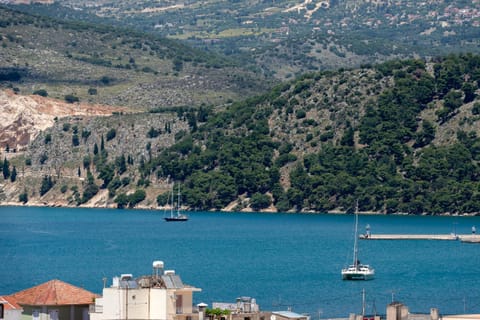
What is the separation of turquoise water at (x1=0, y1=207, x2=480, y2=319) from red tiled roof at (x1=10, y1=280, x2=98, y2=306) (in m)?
36.1

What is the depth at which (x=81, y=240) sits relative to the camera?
186 metres

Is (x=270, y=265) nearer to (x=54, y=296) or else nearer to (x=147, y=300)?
(x=54, y=296)

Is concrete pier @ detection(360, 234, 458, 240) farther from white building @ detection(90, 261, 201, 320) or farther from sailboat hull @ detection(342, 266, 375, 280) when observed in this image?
white building @ detection(90, 261, 201, 320)

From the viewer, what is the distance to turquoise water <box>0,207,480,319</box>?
11156 centimetres

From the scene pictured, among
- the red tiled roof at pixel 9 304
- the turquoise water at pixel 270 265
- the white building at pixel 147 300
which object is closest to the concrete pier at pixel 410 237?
the turquoise water at pixel 270 265

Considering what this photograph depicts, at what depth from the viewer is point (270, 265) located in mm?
150125

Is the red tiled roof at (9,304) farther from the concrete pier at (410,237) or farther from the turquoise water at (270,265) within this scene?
the concrete pier at (410,237)

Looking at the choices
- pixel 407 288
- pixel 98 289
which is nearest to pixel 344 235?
pixel 407 288

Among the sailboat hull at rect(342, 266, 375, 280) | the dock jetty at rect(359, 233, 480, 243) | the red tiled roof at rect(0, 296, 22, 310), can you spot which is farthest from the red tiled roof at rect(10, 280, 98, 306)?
the dock jetty at rect(359, 233, 480, 243)

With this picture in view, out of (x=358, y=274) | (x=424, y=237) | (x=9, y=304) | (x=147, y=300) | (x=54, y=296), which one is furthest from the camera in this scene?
(x=424, y=237)

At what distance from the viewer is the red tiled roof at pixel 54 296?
56594mm

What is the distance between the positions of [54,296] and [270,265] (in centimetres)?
9359

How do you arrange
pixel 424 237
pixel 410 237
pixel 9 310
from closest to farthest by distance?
pixel 9 310 → pixel 424 237 → pixel 410 237

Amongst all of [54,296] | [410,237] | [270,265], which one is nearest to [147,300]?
[54,296]
